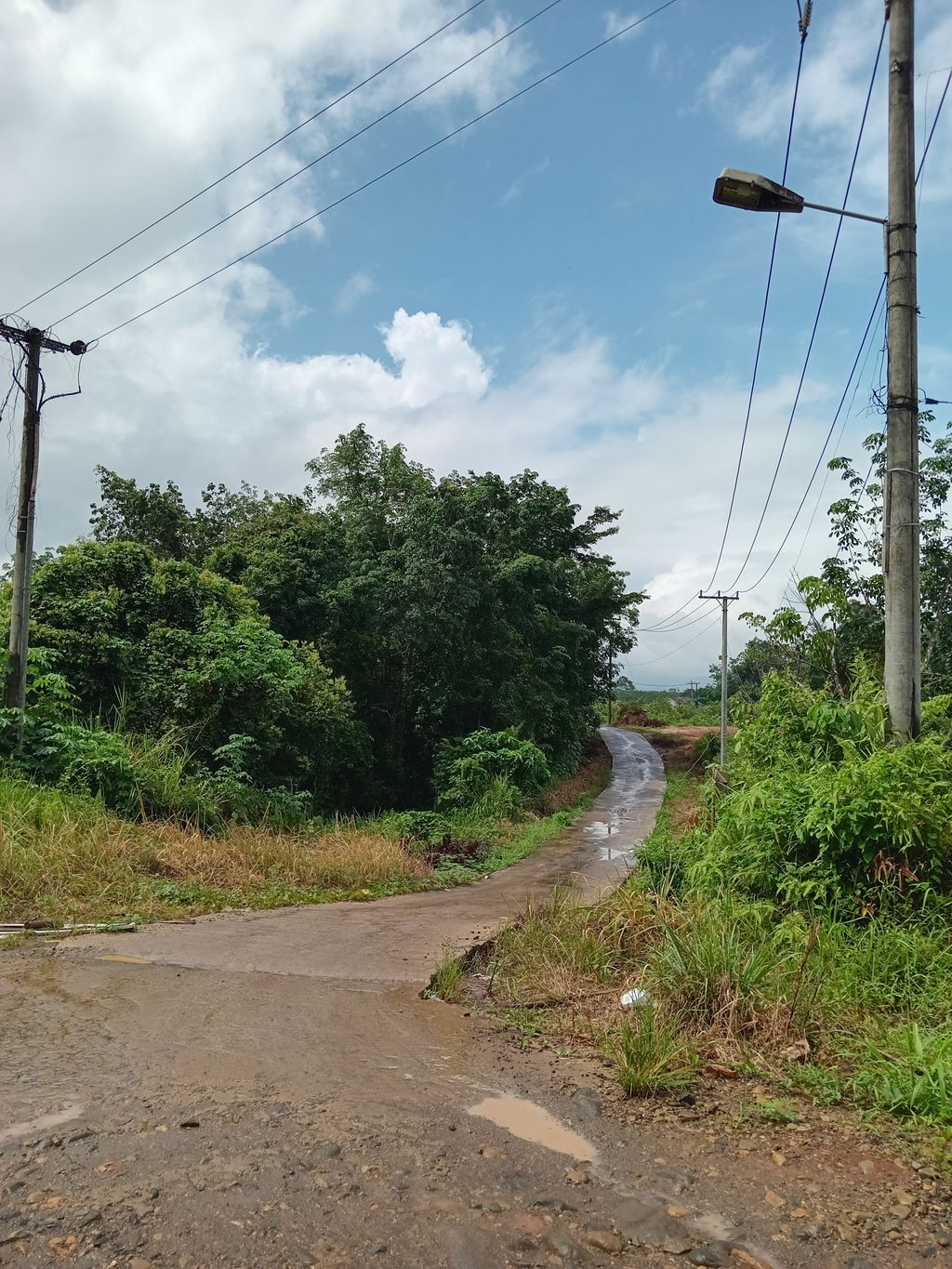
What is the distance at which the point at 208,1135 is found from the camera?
3.61m

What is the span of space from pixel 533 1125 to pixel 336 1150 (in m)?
0.93

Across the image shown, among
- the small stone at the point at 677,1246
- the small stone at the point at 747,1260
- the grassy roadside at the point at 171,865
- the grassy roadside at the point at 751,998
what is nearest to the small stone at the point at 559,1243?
the small stone at the point at 677,1246

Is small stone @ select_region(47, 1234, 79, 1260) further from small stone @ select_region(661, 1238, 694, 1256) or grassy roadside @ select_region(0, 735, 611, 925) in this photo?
grassy roadside @ select_region(0, 735, 611, 925)

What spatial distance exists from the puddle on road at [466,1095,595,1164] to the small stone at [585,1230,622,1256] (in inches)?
21.3

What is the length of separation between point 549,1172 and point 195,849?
7.47 m

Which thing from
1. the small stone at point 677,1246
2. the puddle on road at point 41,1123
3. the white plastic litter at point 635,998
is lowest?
the small stone at point 677,1246

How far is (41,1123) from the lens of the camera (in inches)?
144

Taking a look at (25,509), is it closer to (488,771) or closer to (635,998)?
(635,998)

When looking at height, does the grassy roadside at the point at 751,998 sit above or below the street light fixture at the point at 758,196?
below

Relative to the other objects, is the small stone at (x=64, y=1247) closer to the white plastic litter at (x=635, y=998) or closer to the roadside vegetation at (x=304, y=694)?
the white plastic litter at (x=635, y=998)

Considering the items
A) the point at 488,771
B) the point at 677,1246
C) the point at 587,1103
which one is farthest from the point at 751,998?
the point at 488,771

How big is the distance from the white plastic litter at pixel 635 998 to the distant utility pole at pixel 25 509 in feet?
30.0

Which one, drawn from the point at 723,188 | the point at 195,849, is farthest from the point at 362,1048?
the point at 723,188

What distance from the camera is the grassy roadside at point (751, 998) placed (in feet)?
13.5
